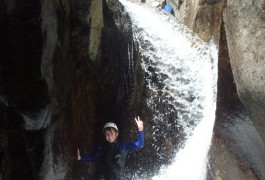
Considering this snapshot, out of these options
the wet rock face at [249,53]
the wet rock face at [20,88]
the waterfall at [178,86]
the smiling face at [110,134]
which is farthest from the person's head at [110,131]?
the wet rock face at [249,53]

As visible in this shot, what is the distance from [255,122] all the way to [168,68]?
9.92 feet

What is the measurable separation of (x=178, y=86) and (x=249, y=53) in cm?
275

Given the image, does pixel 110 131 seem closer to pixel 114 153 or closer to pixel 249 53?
pixel 114 153

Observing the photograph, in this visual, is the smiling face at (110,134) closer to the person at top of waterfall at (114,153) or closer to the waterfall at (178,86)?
the person at top of waterfall at (114,153)

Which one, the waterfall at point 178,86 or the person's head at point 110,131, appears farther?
the waterfall at point 178,86

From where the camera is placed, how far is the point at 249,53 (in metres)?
5.32

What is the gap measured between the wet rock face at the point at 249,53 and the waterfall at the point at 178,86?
1430mm

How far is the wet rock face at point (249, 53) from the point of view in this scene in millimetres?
5117

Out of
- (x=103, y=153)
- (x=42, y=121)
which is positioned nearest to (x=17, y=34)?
(x=42, y=121)

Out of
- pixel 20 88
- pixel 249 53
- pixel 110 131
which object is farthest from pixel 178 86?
pixel 20 88

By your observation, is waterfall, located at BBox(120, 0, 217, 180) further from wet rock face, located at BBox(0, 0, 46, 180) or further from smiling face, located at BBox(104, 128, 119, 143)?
wet rock face, located at BBox(0, 0, 46, 180)

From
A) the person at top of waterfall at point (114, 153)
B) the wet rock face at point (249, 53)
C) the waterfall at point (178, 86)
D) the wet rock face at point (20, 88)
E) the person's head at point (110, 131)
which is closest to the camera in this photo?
the wet rock face at point (20, 88)

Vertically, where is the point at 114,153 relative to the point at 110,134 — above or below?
below

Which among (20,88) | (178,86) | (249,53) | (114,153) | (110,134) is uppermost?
(249,53)
